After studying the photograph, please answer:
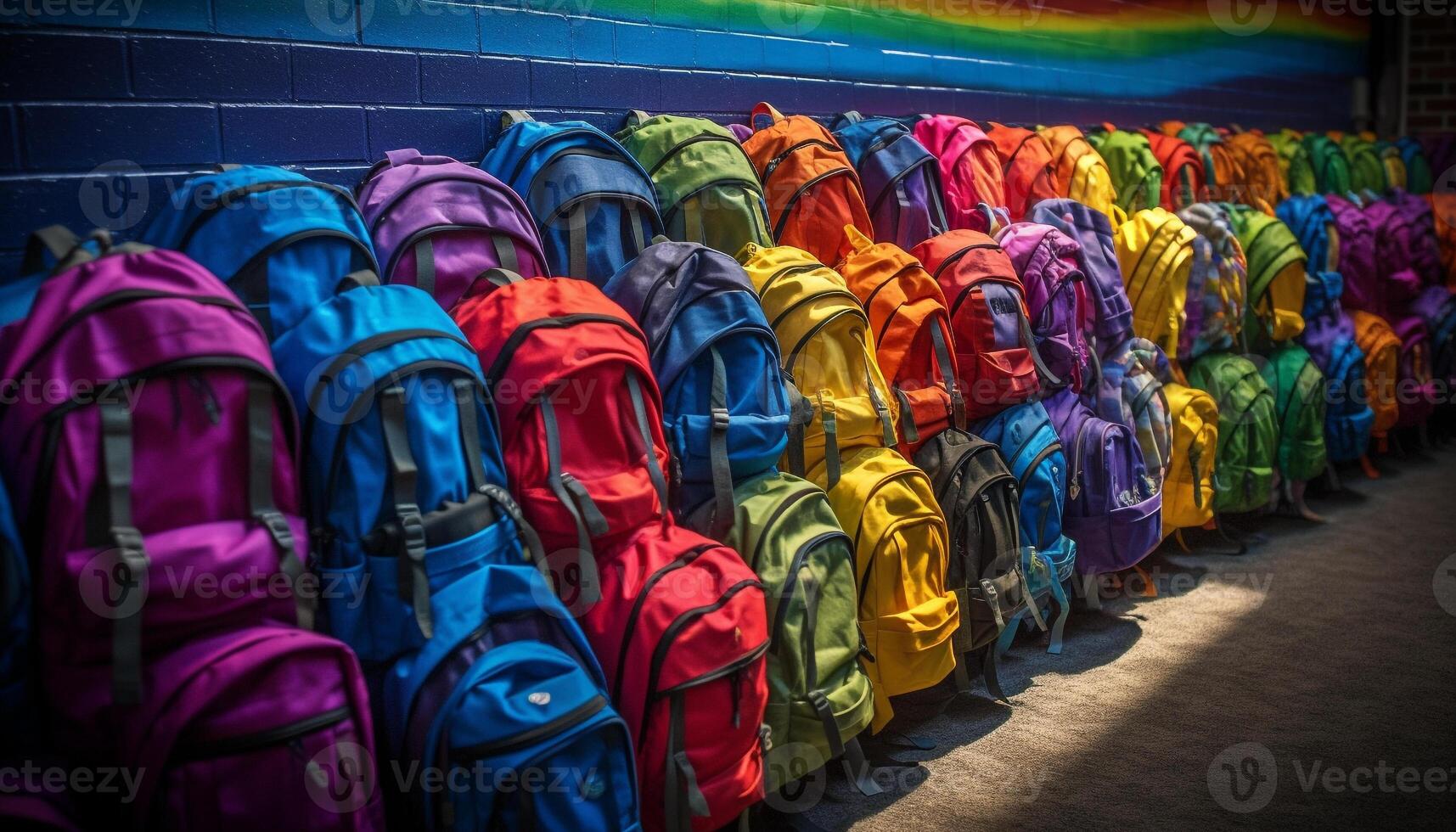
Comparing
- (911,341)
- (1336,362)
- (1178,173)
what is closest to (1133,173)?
(1178,173)

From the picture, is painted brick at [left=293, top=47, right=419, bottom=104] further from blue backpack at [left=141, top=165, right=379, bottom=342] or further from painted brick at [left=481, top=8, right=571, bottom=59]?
blue backpack at [left=141, top=165, right=379, bottom=342]

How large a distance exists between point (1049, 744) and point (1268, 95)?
4.84 m

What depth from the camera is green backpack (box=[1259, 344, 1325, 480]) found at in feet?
13.0

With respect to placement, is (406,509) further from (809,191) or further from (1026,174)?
(1026,174)

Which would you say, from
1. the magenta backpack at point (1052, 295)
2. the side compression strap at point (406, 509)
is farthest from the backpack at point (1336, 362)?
the side compression strap at point (406, 509)

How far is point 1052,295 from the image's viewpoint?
118 inches

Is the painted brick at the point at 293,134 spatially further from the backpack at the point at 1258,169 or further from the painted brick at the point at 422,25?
the backpack at the point at 1258,169

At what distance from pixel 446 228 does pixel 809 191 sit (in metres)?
1.08

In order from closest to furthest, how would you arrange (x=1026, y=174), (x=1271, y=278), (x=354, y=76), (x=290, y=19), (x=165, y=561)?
(x=165, y=561) < (x=290, y=19) < (x=354, y=76) < (x=1026, y=174) < (x=1271, y=278)

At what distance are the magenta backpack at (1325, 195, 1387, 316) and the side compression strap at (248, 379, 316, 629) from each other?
14.2 ft

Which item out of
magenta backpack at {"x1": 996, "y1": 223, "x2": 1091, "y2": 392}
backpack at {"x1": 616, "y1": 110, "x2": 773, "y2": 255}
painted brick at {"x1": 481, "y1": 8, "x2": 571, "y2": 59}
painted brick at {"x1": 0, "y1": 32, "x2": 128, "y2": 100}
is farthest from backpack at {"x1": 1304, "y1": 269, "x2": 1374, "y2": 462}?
painted brick at {"x1": 0, "y1": 32, "x2": 128, "y2": 100}

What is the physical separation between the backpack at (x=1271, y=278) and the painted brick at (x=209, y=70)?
11.0 feet

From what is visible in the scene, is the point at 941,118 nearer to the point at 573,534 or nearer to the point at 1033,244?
the point at 1033,244

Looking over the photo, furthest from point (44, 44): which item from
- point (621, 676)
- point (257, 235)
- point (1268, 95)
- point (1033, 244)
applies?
point (1268, 95)
